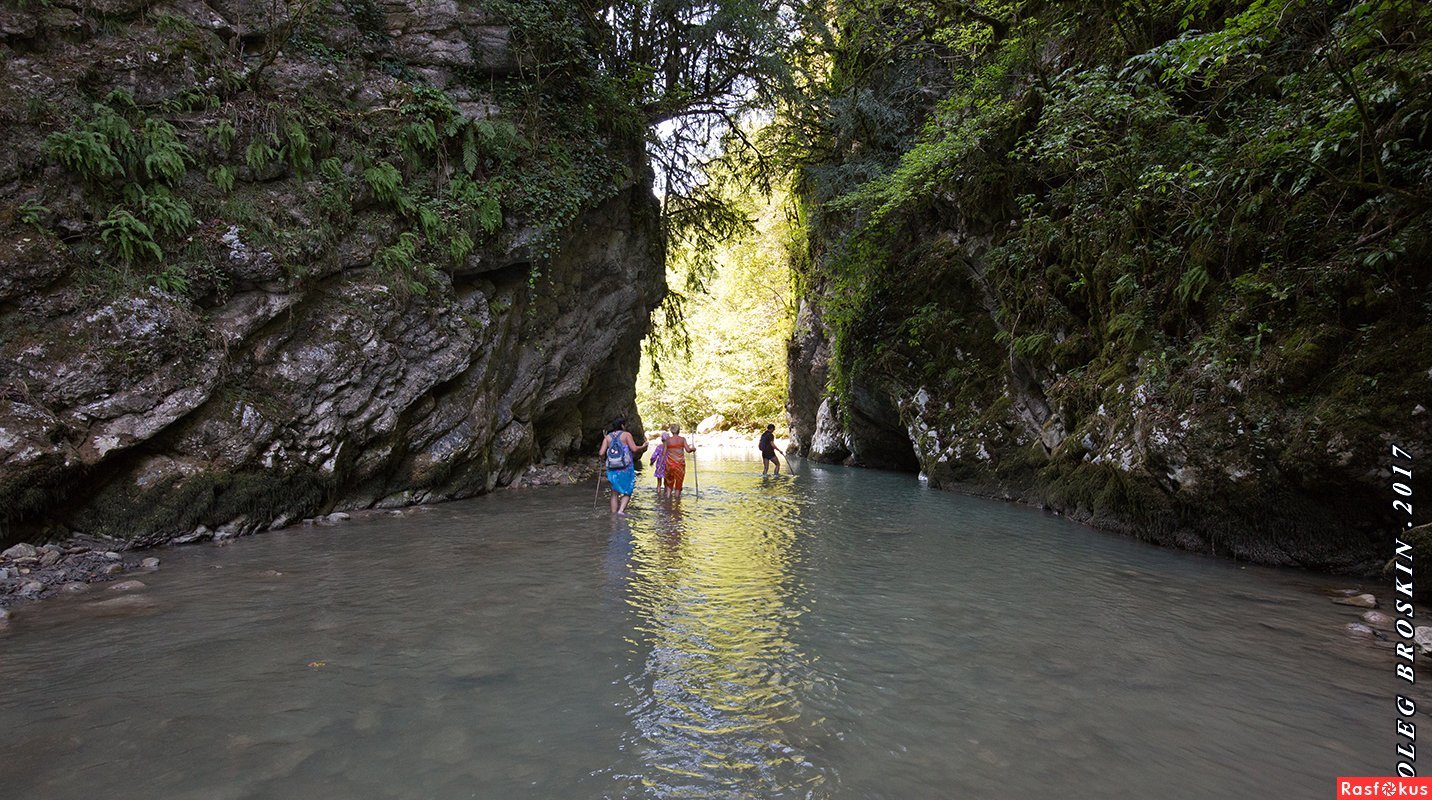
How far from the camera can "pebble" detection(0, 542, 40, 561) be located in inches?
244

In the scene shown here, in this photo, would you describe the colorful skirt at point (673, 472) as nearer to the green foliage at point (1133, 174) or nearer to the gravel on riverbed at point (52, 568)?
the green foliage at point (1133, 174)

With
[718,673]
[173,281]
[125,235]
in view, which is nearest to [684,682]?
[718,673]

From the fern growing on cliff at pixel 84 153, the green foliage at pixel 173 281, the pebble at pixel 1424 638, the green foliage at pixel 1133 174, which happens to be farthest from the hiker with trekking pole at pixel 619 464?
the pebble at pixel 1424 638

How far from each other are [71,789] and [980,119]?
613 inches

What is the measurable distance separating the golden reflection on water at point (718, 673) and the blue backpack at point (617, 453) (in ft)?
8.37

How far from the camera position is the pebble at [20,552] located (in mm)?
6195

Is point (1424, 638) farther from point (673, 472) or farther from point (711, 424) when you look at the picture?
point (711, 424)

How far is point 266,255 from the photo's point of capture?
352 inches

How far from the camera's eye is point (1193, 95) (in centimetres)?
977

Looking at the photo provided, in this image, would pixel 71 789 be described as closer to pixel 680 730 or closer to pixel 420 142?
pixel 680 730

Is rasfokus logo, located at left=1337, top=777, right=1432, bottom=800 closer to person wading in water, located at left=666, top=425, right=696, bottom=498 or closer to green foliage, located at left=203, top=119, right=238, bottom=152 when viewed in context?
person wading in water, located at left=666, top=425, right=696, bottom=498

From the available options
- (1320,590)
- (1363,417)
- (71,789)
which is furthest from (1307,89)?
(71,789)

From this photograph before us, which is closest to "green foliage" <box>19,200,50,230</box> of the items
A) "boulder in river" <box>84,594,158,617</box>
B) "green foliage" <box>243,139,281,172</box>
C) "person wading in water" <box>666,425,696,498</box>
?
"green foliage" <box>243,139,281,172</box>

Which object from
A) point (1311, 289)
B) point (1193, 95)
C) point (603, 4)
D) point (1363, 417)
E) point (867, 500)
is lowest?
point (867, 500)
